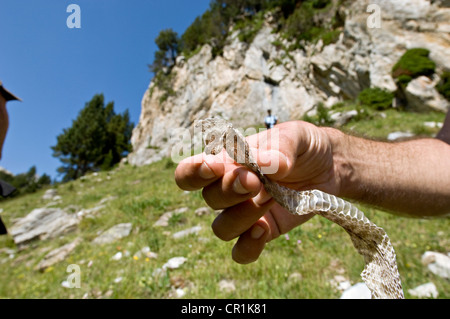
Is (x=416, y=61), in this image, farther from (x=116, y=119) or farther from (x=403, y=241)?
(x=116, y=119)

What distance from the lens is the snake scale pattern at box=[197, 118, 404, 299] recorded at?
118 cm

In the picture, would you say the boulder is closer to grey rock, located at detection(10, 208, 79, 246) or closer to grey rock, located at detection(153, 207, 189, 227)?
grey rock, located at detection(153, 207, 189, 227)

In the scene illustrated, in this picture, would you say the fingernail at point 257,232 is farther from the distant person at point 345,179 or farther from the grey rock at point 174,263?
the grey rock at point 174,263

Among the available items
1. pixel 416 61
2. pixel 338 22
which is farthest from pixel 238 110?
pixel 416 61

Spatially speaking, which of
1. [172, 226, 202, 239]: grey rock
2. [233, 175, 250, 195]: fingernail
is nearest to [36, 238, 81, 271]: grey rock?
[172, 226, 202, 239]: grey rock

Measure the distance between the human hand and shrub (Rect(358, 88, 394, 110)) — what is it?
1794 cm

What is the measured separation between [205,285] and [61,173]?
5102 cm

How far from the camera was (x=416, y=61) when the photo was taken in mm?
15320

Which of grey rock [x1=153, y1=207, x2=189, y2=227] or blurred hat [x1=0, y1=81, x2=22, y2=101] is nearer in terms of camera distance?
blurred hat [x1=0, y1=81, x2=22, y2=101]

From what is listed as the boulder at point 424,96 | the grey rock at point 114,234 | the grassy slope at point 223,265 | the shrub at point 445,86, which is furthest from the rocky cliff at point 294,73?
the grey rock at point 114,234

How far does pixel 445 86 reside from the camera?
45.3 ft

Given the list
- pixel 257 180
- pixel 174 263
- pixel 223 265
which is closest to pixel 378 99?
pixel 223 265

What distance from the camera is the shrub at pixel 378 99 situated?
16.6 metres

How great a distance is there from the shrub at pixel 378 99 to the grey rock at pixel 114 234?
17965 millimetres
